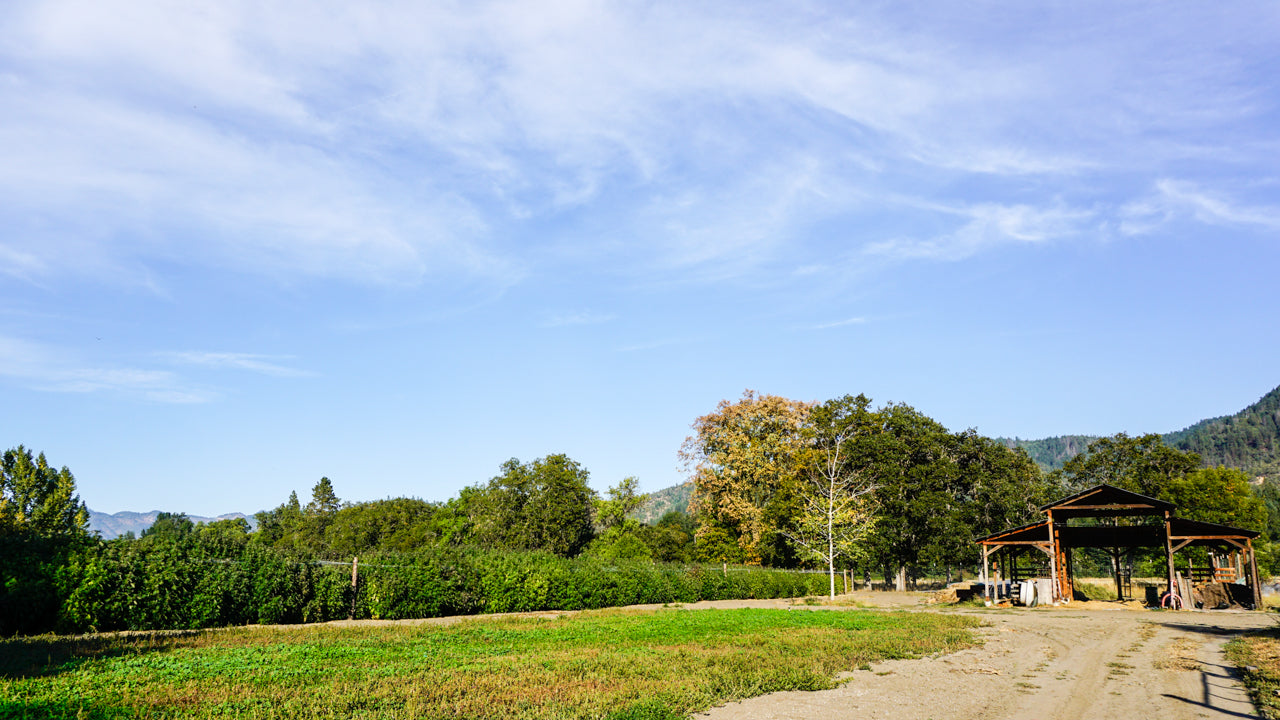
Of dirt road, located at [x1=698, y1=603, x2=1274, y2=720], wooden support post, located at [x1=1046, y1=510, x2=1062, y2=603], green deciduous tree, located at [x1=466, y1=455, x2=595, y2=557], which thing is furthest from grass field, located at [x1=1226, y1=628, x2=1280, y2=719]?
green deciduous tree, located at [x1=466, y1=455, x2=595, y2=557]

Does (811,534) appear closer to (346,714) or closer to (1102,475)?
(1102,475)

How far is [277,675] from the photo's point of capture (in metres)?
9.95

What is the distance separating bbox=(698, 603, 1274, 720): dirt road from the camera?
31.2 feet

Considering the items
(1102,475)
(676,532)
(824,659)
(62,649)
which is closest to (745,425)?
(676,532)

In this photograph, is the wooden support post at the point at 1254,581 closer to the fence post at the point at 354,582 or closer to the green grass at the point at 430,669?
the green grass at the point at 430,669

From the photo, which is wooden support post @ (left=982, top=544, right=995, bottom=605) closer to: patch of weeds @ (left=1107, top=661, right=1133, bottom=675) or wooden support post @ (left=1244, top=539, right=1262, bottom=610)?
wooden support post @ (left=1244, top=539, right=1262, bottom=610)

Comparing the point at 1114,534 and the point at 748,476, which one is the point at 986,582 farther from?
the point at 748,476

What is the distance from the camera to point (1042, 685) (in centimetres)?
1180

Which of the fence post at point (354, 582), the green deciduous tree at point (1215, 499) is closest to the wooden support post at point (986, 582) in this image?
the green deciduous tree at point (1215, 499)

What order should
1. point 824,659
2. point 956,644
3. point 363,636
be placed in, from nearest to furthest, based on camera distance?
point 824,659 → point 363,636 → point 956,644

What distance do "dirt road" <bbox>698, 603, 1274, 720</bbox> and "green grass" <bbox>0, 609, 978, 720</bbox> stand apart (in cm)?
75

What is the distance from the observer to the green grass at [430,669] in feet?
26.6

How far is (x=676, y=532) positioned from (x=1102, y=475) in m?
38.1

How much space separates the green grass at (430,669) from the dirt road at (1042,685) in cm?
75
